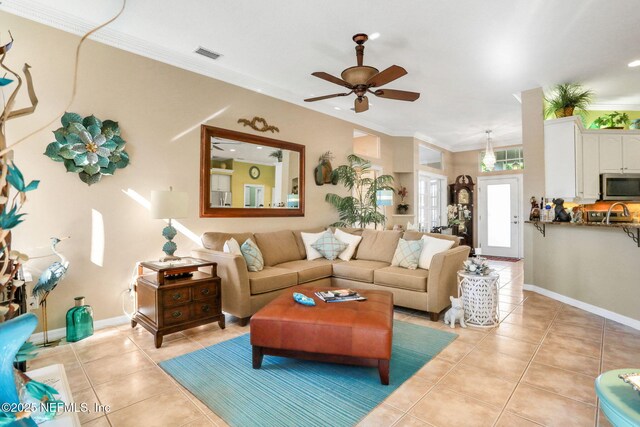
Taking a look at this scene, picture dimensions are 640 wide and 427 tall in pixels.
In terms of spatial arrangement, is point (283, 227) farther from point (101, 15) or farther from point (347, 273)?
point (101, 15)

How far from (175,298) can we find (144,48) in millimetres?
2657

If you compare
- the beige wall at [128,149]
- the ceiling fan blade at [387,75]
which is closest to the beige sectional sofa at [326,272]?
the beige wall at [128,149]

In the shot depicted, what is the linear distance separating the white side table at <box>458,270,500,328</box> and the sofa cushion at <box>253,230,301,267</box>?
2.22 meters

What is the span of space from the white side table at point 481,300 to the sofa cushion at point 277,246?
2218 mm

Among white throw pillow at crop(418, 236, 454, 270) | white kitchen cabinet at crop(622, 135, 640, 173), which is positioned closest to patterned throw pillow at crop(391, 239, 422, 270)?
white throw pillow at crop(418, 236, 454, 270)

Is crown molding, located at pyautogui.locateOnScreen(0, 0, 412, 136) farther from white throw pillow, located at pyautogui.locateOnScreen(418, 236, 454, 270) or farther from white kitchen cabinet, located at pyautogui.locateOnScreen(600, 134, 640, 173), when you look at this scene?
white kitchen cabinet, located at pyautogui.locateOnScreen(600, 134, 640, 173)

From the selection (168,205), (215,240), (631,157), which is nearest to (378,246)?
(215,240)

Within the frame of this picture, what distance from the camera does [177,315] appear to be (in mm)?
2908

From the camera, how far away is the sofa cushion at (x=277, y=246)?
13.6ft

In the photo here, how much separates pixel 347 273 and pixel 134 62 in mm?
3387

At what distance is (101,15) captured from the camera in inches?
119

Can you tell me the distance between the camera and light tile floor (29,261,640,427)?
73.4 inches

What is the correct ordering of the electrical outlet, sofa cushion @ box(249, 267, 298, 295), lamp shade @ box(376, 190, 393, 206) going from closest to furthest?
the electrical outlet, sofa cushion @ box(249, 267, 298, 295), lamp shade @ box(376, 190, 393, 206)

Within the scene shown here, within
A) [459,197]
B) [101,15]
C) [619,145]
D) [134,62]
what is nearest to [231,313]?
[134,62]
